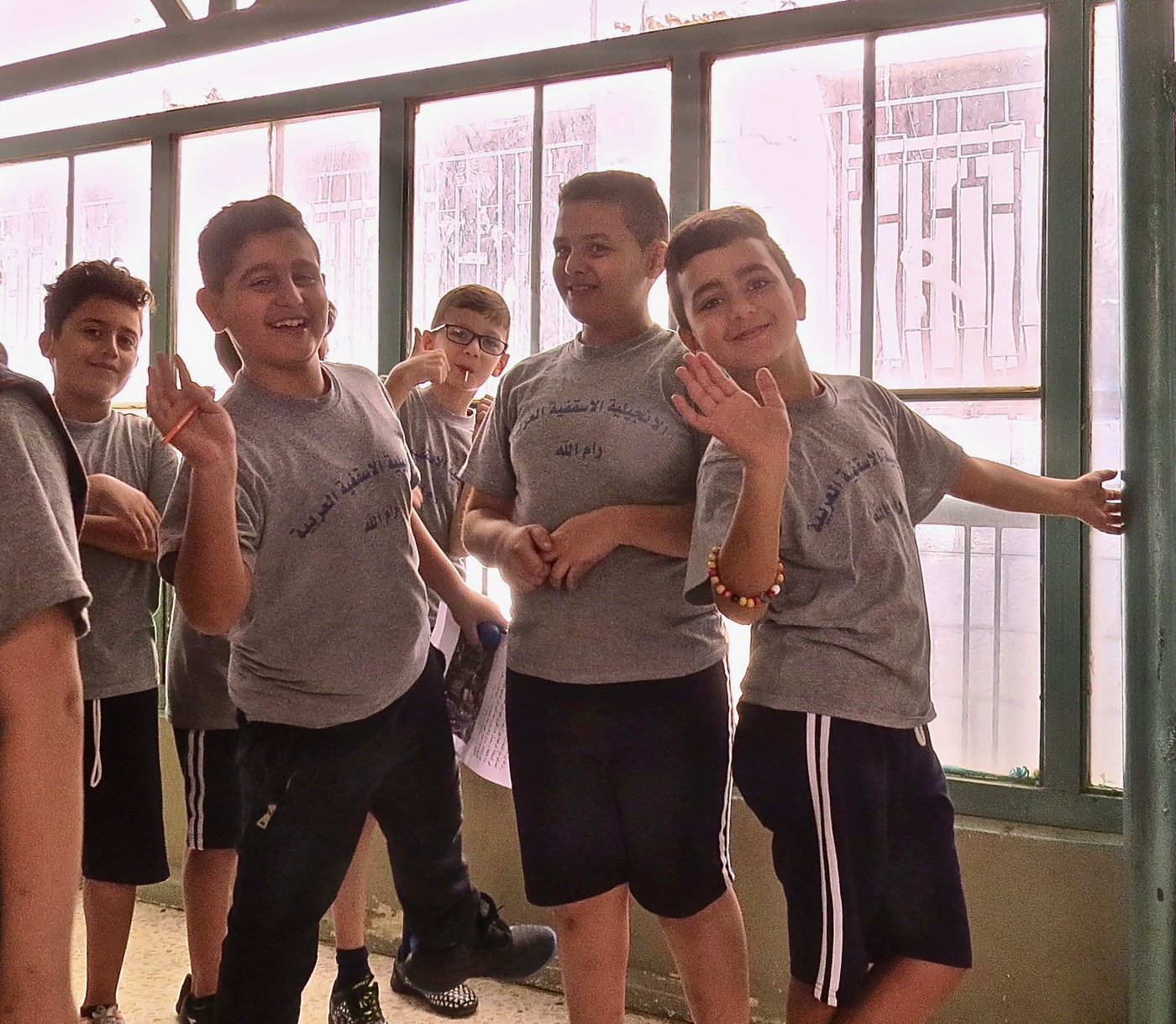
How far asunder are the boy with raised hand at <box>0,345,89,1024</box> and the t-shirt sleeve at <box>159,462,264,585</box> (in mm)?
663

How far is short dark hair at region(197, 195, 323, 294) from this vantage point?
62.5 inches

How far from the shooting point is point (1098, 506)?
1.72 m

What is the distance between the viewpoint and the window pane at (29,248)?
3.12 meters

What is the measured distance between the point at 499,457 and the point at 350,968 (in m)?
1.07

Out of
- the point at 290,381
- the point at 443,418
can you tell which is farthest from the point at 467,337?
the point at 290,381

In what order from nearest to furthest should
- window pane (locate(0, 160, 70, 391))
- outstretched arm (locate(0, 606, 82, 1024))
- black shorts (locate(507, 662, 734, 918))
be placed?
outstretched arm (locate(0, 606, 82, 1024)) → black shorts (locate(507, 662, 734, 918)) → window pane (locate(0, 160, 70, 391))

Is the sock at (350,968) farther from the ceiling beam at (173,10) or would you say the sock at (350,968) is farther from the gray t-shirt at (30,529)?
the ceiling beam at (173,10)

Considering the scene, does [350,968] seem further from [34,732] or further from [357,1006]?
[34,732]

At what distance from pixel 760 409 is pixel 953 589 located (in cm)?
95

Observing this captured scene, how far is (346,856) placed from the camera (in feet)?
5.22

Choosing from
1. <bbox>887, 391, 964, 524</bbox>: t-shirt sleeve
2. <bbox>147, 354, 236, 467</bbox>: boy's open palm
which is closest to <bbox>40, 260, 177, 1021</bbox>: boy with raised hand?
<bbox>147, 354, 236, 467</bbox>: boy's open palm

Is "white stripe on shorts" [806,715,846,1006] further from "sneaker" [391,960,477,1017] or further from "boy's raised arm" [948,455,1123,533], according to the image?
Answer: "sneaker" [391,960,477,1017]

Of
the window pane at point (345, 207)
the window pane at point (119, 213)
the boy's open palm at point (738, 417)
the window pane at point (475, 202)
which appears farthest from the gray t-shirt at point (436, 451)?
the window pane at point (119, 213)

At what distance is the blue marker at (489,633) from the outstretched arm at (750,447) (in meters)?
0.67
